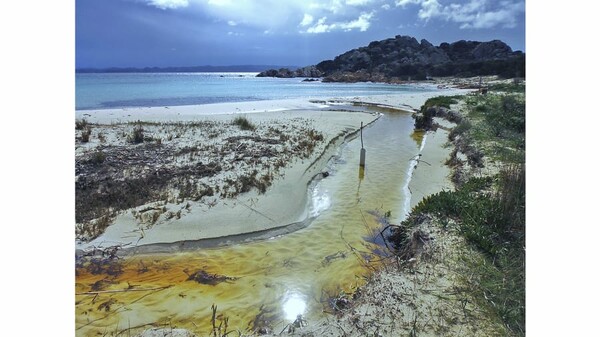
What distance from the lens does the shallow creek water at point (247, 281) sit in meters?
4.76

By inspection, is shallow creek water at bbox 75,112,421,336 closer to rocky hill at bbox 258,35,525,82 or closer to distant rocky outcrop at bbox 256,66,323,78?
rocky hill at bbox 258,35,525,82

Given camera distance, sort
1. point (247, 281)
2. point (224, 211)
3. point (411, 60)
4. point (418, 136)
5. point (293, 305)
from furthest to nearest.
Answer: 1. point (411, 60)
2. point (418, 136)
3. point (224, 211)
4. point (247, 281)
5. point (293, 305)

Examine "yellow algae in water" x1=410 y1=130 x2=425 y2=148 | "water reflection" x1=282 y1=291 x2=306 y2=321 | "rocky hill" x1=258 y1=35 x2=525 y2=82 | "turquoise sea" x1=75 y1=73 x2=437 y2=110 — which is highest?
"rocky hill" x1=258 y1=35 x2=525 y2=82

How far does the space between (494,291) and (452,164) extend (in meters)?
8.66

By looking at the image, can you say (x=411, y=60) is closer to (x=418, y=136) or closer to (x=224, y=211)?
(x=418, y=136)

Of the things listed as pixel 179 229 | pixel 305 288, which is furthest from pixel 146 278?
pixel 305 288

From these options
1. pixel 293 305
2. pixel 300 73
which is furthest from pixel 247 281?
pixel 300 73

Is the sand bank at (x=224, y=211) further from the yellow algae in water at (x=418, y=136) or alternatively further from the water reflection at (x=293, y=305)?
the yellow algae in water at (x=418, y=136)

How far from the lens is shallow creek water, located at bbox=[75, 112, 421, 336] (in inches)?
187

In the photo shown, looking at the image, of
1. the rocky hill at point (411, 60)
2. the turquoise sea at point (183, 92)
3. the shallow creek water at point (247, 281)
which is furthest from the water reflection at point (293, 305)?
the rocky hill at point (411, 60)

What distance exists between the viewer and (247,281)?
18.9 feet

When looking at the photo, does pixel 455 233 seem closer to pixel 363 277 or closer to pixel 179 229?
pixel 363 277

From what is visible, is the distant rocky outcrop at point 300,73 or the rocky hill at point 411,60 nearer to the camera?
the rocky hill at point 411,60

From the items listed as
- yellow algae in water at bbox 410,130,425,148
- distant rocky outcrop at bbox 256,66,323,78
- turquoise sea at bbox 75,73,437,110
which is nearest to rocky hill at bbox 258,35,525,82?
distant rocky outcrop at bbox 256,66,323,78
